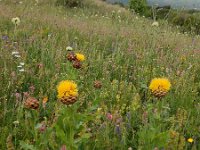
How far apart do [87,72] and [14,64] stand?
0.80 m

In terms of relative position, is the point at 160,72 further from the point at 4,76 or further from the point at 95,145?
the point at 95,145

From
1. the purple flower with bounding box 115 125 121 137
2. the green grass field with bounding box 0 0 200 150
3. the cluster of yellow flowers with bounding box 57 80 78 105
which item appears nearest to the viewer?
the cluster of yellow flowers with bounding box 57 80 78 105

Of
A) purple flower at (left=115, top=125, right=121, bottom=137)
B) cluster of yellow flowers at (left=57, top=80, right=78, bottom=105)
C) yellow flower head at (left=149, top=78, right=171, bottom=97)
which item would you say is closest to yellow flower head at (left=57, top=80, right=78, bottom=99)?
cluster of yellow flowers at (left=57, top=80, right=78, bottom=105)

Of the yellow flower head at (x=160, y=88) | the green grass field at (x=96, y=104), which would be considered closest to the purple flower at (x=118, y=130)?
the green grass field at (x=96, y=104)

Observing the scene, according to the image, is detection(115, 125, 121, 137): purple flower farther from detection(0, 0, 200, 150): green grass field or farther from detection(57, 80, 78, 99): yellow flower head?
detection(57, 80, 78, 99): yellow flower head

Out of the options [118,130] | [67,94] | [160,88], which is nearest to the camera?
[67,94]

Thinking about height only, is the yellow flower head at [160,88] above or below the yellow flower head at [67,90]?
below

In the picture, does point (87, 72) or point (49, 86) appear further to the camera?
point (87, 72)

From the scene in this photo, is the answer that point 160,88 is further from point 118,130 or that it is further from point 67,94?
point 67,94

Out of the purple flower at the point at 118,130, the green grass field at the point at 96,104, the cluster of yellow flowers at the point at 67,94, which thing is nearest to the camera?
the cluster of yellow flowers at the point at 67,94

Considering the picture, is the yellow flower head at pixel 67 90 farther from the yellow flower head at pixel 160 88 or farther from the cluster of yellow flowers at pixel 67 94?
the yellow flower head at pixel 160 88

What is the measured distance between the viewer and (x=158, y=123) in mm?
2408

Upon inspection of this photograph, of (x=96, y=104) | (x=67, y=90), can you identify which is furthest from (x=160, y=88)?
(x=67, y=90)

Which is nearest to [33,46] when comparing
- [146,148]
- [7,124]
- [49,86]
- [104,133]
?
[49,86]
